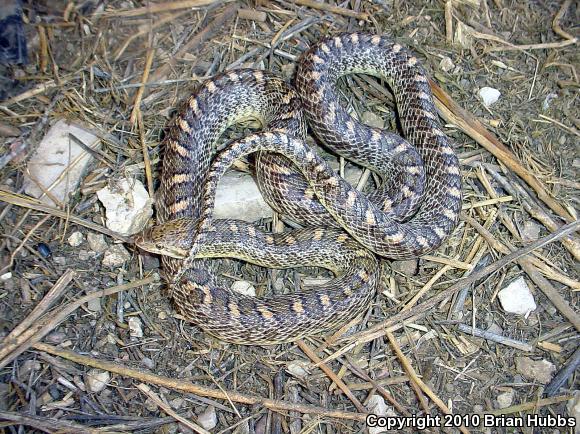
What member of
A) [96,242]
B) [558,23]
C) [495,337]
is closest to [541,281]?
[495,337]

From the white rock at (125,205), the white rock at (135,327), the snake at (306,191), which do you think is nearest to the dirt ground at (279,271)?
the white rock at (135,327)

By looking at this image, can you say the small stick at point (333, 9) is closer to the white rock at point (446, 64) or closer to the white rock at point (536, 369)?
the white rock at point (446, 64)

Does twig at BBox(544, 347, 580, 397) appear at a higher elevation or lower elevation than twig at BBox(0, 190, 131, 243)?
lower

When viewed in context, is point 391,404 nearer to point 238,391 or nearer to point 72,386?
point 238,391

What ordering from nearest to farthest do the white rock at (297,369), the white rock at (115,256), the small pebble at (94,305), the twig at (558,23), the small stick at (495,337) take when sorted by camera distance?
the white rock at (297,369)
the small pebble at (94,305)
the small stick at (495,337)
the white rock at (115,256)
the twig at (558,23)

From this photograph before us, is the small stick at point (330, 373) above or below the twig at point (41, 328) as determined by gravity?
below

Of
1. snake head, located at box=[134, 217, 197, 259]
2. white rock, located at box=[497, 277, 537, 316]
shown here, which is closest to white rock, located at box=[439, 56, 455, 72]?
white rock, located at box=[497, 277, 537, 316]

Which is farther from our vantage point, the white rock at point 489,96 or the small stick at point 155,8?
the white rock at point 489,96

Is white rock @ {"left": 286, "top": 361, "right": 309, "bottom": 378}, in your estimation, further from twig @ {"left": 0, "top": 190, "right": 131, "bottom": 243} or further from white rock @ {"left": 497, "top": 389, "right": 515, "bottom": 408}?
twig @ {"left": 0, "top": 190, "right": 131, "bottom": 243}
